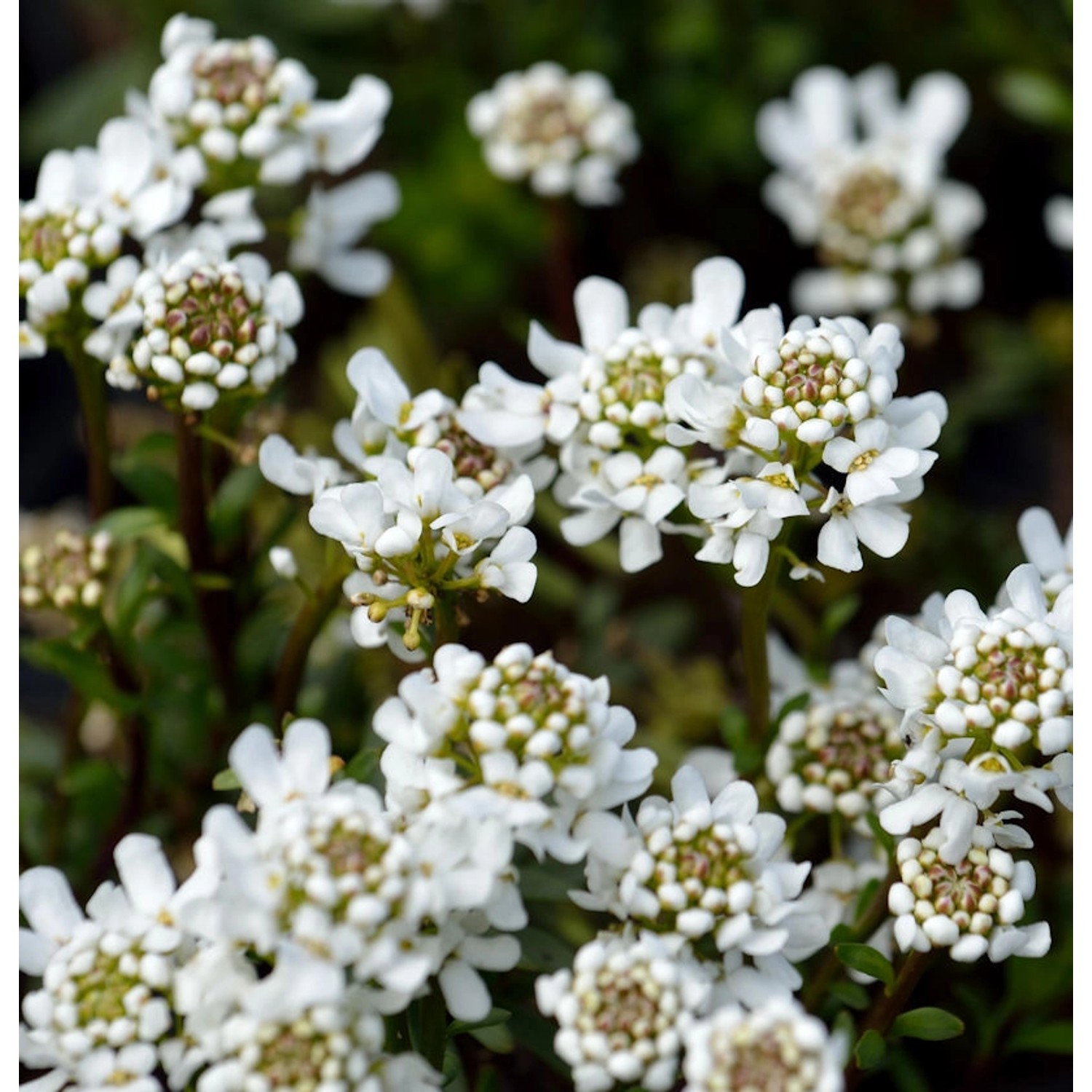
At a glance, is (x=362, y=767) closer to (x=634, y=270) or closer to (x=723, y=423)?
(x=723, y=423)

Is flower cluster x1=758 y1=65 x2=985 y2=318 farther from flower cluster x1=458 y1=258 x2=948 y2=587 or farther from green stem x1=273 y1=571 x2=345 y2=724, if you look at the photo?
green stem x1=273 y1=571 x2=345 y2=724

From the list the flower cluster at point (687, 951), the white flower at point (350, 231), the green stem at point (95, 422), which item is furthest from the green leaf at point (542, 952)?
the white flower at point (350, 231)

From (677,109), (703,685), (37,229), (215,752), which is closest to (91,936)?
(215,752)

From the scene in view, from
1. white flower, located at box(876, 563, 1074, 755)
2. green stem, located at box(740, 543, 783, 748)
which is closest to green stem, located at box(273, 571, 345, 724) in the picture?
green stem, located at box(740, 543, 783, 748)

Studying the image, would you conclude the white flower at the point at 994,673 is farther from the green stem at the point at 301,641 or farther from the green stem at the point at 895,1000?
the green stem at the point at 301,641

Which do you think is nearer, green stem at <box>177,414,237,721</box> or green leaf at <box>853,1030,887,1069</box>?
green leaf at <box>853,1030,887,1069</box>

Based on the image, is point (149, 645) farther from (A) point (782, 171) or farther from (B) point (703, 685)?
(A) point (782, 171)
